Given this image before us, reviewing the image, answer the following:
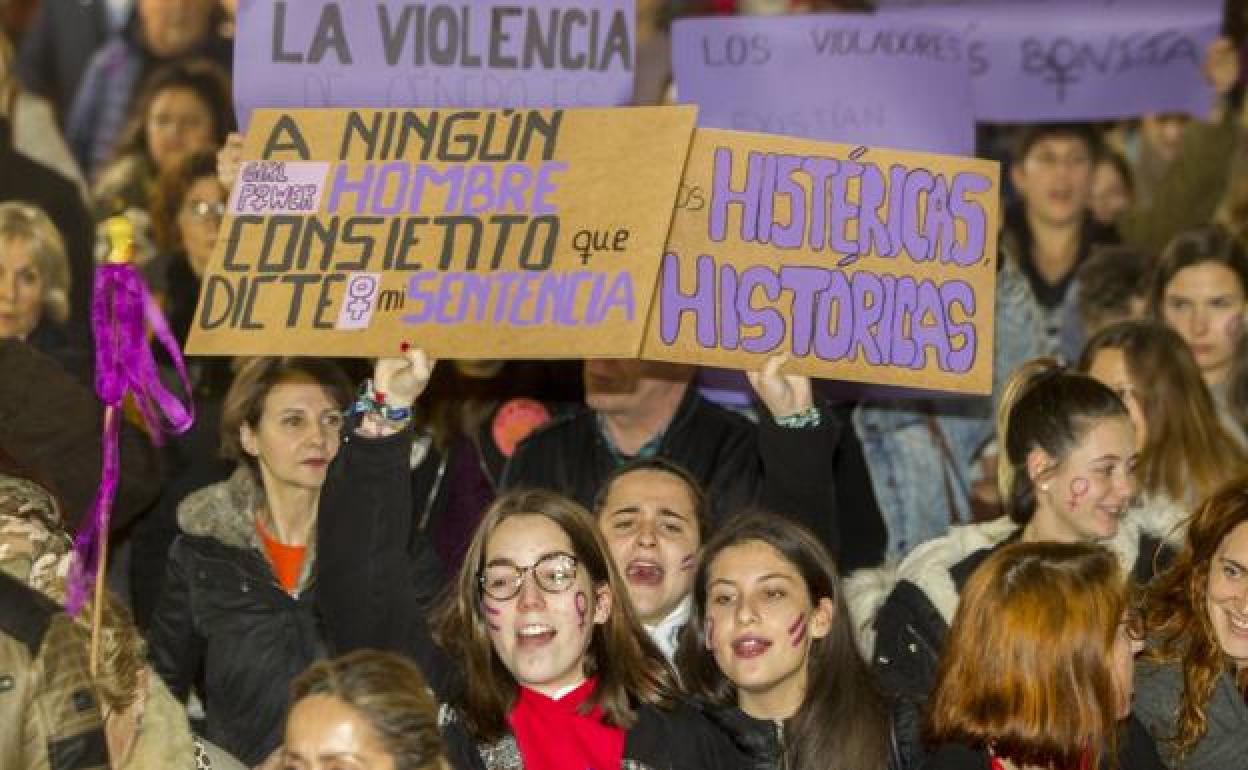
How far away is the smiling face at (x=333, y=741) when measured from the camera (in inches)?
201

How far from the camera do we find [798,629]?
620 cm

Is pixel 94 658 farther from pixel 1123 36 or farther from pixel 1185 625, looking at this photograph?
pixel 1123 36

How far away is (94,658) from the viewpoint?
510cm

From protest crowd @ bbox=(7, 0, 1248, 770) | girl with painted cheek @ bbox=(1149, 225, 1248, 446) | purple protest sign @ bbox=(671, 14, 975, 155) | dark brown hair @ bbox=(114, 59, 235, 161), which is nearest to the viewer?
protest crowd @ bbox=(7, 0, 1248, 770)

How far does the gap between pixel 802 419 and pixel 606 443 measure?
920 mm

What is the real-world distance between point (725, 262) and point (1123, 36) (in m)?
3.15

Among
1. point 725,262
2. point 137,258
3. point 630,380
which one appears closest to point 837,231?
point 725,262

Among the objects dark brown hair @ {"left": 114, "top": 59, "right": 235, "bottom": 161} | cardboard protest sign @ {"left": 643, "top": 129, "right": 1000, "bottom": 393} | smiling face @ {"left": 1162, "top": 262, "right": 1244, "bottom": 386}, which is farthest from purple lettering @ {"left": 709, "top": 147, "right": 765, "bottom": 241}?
dark brown hair @ {"left": 114, "top": 59, "right": 235, "bottom": 161}

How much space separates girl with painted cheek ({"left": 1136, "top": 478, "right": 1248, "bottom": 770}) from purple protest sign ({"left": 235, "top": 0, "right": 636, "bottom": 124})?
78.8 inches

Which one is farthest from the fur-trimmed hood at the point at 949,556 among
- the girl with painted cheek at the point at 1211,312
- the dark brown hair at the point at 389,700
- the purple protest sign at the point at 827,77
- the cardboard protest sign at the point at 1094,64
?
the cardboard protest sign at the point at 1094,64

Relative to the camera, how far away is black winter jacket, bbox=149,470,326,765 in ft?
21.8

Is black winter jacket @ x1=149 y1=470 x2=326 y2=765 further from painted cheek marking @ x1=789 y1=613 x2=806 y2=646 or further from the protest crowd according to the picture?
painted cheek marking @ x1=789 y1=613 x2=806 y2=646

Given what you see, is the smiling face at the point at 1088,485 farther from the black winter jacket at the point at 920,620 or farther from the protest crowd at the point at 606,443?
the black winter jacket at the point at 920,620

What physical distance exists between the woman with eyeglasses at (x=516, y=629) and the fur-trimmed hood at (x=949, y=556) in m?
0.80
